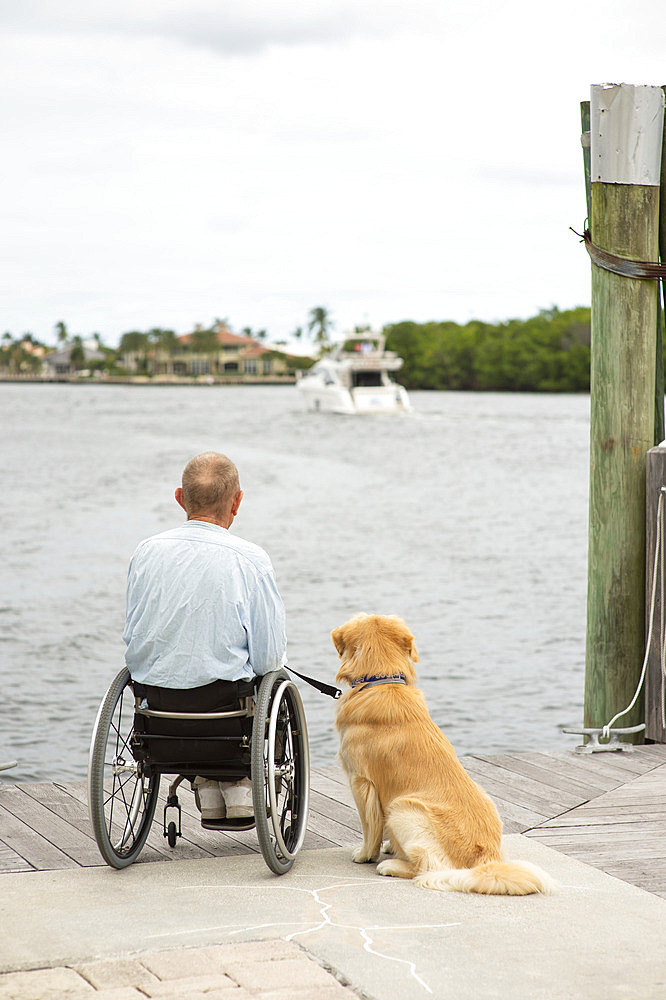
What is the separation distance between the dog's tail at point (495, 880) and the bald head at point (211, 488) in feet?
4.10

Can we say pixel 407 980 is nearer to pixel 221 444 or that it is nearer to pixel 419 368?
pixel 221 444

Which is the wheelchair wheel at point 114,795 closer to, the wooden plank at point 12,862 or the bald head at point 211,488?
the wooden plank at point 12,862

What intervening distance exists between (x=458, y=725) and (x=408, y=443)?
1757 inches

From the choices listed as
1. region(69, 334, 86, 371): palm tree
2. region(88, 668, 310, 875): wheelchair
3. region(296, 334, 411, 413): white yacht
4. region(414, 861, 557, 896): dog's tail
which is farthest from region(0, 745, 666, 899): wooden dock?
region(69, 334, 86, 371): palm tree

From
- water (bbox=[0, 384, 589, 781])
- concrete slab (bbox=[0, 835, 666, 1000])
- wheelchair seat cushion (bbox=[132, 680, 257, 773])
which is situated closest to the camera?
concrete slab (bbox=[0, 835, 666, 1000])

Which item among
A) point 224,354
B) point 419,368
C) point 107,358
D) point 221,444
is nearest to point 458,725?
point 221,444

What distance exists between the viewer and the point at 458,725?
10219 millimetres

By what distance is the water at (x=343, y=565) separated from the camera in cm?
1091

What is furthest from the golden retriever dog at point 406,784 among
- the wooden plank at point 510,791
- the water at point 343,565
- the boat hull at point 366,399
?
the boat hull at point 366,399

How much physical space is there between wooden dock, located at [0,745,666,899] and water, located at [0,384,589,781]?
13.9 ft

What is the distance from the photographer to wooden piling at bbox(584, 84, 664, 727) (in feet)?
16.9

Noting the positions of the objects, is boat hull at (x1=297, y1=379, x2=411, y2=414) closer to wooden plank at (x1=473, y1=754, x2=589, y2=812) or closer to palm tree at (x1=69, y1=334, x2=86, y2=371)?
wooden plank at (x1=473, y1=754, x2=589, y2=812)

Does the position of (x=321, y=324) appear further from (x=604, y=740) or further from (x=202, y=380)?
(x=604, y=740)

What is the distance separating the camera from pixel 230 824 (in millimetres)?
3783
